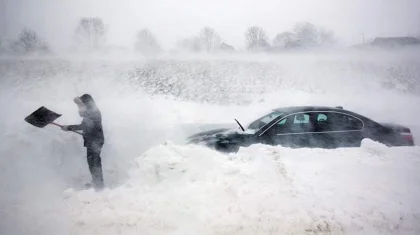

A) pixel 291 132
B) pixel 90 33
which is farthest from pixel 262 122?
pixel 90 33

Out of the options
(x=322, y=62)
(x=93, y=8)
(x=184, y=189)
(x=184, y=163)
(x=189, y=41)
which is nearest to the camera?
(x=184, y=189)

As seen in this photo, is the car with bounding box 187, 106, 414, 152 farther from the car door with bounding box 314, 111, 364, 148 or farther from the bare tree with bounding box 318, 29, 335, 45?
the bare tree with bounding box 318, 29, 335, 45

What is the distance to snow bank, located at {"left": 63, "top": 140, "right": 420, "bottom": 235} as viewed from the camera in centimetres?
278

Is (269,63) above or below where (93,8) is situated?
below

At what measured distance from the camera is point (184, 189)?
3199 millimetres

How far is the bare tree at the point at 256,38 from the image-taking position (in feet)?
24.7

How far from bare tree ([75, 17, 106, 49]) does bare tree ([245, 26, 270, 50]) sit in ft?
13.5

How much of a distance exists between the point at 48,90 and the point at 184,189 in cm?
574

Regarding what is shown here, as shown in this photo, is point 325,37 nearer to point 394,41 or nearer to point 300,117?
point 394,41

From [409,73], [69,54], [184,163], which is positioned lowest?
[184,163]

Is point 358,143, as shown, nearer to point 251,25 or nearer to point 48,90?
point 251,25

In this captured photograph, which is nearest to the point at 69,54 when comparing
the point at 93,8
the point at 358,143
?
the point at 93,8

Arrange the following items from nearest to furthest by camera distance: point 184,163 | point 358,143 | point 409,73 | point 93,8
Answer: point 184,163 → point 358,143 → point 93,8 → point 409,73

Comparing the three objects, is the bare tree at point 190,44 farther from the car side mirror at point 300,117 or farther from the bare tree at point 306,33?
the car side mirror at point 300,117
